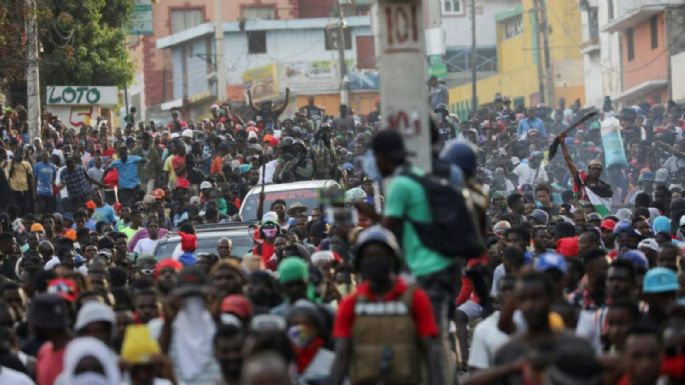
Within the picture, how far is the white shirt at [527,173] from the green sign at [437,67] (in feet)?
124

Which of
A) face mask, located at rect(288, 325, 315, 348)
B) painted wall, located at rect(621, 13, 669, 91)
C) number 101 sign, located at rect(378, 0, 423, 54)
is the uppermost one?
painted wall, located at rect(621, 13, 669, 91)

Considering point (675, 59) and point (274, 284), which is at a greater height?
point (675, 59)

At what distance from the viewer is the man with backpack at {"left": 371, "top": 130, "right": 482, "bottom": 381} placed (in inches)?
444

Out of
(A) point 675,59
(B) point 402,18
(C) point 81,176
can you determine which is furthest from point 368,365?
(A) point 675,59

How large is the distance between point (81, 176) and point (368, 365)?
21967 millimetres

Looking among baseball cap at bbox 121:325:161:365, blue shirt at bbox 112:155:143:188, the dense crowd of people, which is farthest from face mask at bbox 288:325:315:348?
blue shirt at bbox 112:155:143:188

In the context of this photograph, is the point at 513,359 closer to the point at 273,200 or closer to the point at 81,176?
the point at 273,200

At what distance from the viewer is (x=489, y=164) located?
34.5 metres

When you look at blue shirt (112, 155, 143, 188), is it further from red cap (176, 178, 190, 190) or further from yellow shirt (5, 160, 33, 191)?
yellow shirt (5, 160, 33, 191)

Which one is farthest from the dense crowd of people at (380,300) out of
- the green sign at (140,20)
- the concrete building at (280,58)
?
the concrete building at (280,58)

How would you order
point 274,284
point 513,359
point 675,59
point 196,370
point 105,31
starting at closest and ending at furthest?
point 513,359, point 196,370, point 274,284, point 105,31, point 675,59

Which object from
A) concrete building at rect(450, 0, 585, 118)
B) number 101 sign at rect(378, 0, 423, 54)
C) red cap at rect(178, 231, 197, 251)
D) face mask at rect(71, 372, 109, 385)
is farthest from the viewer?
concrete building at rect(450, 0, 585, 118)

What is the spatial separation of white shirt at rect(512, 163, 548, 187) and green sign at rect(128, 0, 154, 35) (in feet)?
76.4

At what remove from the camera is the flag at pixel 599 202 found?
78.3 ft
